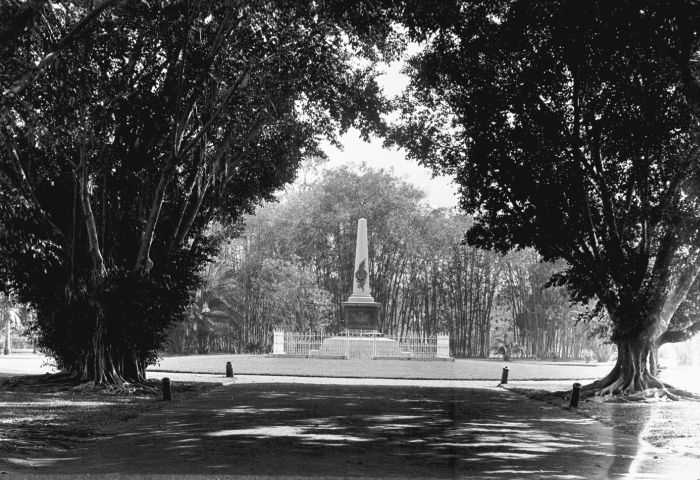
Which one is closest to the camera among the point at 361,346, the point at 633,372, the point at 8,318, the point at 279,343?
the point at 633,372

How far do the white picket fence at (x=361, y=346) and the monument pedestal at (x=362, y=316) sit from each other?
1.31 feet

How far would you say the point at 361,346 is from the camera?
138 ft

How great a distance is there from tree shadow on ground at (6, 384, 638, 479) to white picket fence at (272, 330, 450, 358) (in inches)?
943

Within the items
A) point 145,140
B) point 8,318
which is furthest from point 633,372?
point 8,318

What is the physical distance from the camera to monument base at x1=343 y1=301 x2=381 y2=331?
43.3 meters

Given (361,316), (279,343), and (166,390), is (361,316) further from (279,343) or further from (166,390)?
(166,390)

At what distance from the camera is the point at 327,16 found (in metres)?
17.0

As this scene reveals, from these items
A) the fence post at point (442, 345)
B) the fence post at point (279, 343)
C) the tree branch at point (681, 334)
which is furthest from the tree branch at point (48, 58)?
the fence post at point (442, 345)

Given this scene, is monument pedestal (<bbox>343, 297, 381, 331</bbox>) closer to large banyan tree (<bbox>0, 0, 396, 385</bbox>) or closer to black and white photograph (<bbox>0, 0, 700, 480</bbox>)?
black and white photograph (<bbox>0, 0, 700, 480</bbox>)

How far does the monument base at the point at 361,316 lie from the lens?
1704 inches

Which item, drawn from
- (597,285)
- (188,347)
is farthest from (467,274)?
(597,285)

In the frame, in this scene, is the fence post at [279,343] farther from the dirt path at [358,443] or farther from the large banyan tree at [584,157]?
the dirt path at [358,443]

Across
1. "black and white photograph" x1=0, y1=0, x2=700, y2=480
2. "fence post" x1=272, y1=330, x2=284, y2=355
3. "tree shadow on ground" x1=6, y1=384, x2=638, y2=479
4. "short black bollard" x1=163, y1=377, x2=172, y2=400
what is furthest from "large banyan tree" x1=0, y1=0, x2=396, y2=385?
"fence post" x1=272, y1=330, x2=284, y2=355

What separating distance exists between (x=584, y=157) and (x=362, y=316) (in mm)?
24137
